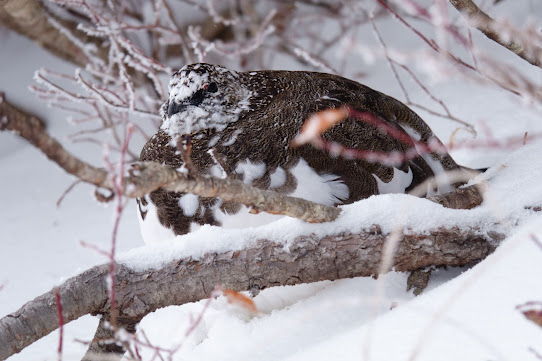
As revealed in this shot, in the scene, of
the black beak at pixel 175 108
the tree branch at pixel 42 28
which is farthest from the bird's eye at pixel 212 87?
the tree branch at pixel 42 28

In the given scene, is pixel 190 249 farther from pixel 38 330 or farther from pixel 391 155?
pixel 391 155

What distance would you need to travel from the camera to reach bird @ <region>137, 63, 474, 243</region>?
6.31ft

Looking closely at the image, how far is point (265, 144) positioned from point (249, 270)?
1.58ft

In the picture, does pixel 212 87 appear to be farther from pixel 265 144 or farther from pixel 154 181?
pixel 154 181

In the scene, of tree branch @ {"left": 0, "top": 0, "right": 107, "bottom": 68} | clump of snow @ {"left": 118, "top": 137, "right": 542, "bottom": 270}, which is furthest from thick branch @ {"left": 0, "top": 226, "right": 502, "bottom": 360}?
tree branch @ {"left": 0, "top": 0, "right": 107, "bottom": 68}

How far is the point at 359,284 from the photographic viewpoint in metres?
1.77

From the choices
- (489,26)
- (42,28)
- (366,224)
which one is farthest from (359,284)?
(42,28)

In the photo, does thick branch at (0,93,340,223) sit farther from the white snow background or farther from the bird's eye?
the bird's eye

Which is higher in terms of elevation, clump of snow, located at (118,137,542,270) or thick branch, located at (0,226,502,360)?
clump of snow, located at (118,137,542,270)

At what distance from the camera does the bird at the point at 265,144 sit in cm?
192

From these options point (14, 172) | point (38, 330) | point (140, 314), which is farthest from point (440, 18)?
point (14, 172)

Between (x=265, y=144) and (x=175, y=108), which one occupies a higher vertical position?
(x=175, y=108)

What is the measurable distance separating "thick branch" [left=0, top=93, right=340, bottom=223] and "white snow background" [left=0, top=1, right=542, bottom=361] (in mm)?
146

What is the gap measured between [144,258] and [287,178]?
1.60ft
